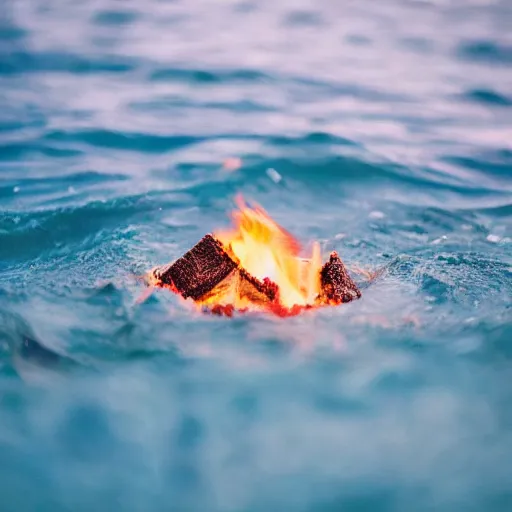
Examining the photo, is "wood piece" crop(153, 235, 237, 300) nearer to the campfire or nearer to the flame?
the campfire

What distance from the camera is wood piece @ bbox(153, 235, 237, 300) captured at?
19.3 ft

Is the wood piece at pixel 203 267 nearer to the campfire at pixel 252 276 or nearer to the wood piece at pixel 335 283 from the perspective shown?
the campfire at pixel 252 276

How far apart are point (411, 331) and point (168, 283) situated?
2237 mm

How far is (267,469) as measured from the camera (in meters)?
4.88

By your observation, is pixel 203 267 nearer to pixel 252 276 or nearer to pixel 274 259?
pixel 252 276

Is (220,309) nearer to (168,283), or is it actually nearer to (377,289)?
(168,283)

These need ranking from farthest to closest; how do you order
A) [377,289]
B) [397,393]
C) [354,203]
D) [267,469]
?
[354,203] < [377,289] < [397,393] < [267,469]

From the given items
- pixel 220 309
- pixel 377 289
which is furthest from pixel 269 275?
pixel 377 289

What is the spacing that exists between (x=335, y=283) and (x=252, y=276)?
2.38ft

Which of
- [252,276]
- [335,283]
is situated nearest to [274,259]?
[252,276]

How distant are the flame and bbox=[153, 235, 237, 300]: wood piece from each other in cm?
13

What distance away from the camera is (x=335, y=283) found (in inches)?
238

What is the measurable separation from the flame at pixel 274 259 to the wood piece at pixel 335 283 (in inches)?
3.6

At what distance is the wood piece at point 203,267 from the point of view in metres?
5.88
